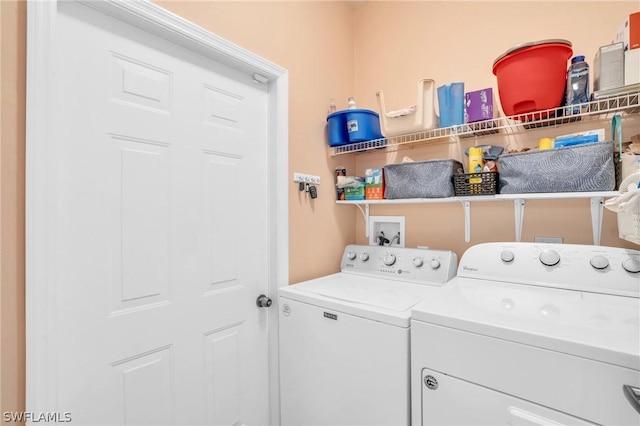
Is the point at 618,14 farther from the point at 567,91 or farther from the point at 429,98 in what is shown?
the point at 429,98

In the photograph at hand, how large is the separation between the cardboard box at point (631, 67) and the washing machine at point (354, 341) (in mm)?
1006

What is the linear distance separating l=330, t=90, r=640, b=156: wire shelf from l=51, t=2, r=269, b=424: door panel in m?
0.75

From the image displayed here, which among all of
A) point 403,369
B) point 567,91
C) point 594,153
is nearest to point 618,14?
point 567,91

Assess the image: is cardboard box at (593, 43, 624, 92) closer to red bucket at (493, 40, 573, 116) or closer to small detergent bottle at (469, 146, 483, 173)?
Result: red bucket at (493, 40, 573, 116)

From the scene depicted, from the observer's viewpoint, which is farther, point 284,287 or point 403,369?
point 284,287

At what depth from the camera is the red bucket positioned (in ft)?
4.16

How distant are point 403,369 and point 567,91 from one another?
137cm

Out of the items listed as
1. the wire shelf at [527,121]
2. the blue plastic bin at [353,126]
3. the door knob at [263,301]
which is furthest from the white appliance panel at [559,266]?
the door knob at [263,301]

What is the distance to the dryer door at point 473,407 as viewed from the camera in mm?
854

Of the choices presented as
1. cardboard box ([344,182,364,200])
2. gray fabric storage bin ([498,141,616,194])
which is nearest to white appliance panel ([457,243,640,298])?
gray fabric storage bin ([498,141,616,194])

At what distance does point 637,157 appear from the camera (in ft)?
3.77

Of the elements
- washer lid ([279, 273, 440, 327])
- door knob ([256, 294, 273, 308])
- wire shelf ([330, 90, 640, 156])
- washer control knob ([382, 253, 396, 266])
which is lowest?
door knob ([256, 294, 273, 308])

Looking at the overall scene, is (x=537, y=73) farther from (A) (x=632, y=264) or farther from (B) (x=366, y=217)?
(B) (x=366, y=217)

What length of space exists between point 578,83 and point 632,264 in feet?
2.52
